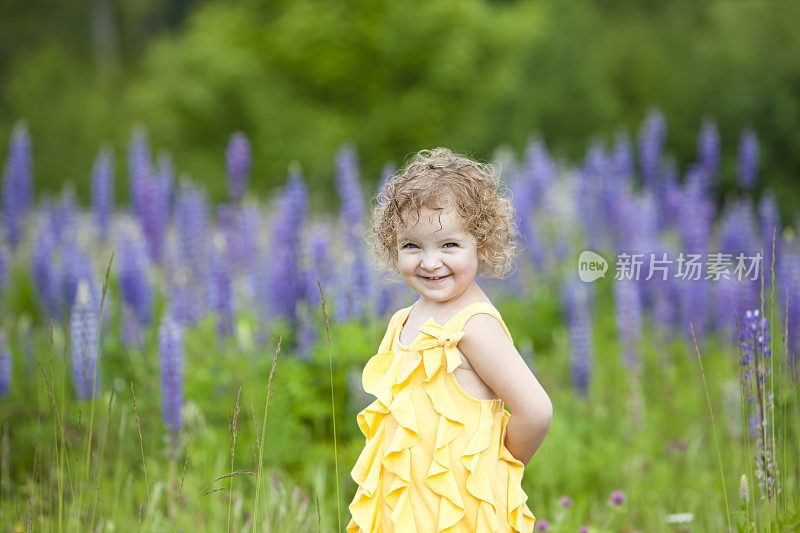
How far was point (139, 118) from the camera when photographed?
18453 millimetres

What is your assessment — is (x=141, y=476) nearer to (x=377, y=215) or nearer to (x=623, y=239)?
(x=377, y=215)

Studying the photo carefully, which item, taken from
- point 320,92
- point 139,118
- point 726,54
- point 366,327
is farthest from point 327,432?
point 139,118

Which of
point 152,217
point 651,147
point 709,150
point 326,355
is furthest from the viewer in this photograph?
point 651,147

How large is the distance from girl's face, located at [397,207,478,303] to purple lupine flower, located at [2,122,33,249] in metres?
4.94

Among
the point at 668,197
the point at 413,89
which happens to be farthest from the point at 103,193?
the point at 413,89

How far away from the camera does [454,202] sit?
2.02 meters

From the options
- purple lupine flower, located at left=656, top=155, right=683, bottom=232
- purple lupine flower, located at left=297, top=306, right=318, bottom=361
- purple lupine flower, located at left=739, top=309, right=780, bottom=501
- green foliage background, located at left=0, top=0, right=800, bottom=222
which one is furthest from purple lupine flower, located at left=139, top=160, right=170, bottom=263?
green foliage background, located at left=0, top=0, right=800, bottom=222

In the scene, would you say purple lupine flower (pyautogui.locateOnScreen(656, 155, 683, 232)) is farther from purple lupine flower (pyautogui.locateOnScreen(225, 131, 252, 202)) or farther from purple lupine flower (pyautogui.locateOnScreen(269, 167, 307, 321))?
purple lupine flower (pyautogui.locateOnScreen(225, 131, 252, 202))

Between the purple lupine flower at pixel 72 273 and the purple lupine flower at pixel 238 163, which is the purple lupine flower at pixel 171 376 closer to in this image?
the purple lupine flower at pixel 238 163

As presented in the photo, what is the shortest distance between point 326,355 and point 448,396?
7.95ft

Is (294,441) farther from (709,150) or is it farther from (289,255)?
(709,150)

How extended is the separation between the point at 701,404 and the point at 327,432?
221 centimetres

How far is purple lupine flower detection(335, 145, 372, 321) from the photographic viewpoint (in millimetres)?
4543

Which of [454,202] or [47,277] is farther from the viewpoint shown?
[47,277]
